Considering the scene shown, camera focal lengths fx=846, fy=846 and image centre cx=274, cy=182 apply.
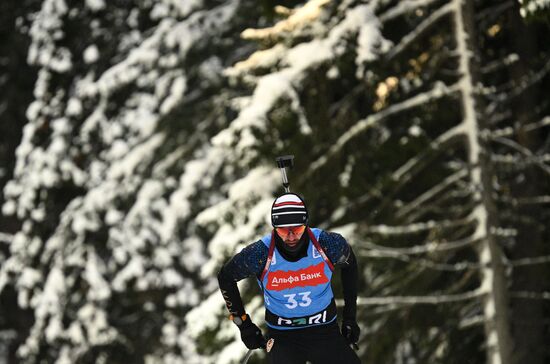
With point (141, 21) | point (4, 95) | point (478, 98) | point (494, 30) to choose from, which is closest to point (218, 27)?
point (141, 21)

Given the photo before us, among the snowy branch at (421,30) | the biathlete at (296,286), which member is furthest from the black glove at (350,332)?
the snowy branch at (421,30)

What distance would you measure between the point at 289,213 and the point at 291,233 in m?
0.13

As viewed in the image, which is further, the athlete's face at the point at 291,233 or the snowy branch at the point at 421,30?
the snowy branch at the point at 421,30

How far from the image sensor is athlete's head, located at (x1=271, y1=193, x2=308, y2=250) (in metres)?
5.00

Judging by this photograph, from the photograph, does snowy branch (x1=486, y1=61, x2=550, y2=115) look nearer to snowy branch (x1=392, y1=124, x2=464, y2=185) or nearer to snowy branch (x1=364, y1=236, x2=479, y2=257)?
snowy branch (x1=392, y1=124, x2=464, y2=185)

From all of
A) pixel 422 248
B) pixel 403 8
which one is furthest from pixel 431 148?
pixel 403 8

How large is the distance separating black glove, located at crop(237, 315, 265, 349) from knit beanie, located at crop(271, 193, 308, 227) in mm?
889

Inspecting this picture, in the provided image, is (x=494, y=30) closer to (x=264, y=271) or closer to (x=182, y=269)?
(x=264, y=271)

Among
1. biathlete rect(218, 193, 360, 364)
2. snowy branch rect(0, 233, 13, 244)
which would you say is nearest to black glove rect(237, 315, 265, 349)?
biathlete rect(218, 193, 360, 364)

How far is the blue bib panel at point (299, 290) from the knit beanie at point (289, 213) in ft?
0.94

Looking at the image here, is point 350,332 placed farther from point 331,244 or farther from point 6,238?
point 6,238

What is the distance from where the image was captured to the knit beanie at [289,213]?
4996 mm

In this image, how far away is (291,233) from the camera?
16.6 ft

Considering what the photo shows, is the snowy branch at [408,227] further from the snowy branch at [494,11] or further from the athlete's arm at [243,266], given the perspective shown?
the athlete's arm at [243,266]
